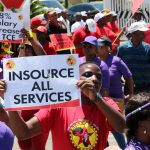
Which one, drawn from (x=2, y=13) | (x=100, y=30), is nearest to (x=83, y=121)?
(x=2, y=13)

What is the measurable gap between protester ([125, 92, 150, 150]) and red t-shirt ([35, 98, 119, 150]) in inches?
37.0

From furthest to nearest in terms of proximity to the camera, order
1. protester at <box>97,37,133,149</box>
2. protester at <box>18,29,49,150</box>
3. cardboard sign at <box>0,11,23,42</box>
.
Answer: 1. protester at <box>97,37,133,149</box>
2. cardboard sign at <box>0,11,23,42</box>
3. protester at <box>18,29,49,150</box>

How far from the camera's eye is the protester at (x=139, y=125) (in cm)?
302

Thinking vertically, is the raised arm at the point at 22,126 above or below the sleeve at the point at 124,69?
above

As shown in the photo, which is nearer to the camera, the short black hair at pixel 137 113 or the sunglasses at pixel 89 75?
the short black hair at pixel 137 113

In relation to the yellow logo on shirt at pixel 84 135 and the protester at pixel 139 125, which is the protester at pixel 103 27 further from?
the protester at pixel 139 125

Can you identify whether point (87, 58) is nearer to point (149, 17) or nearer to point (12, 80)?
point (12, 80)

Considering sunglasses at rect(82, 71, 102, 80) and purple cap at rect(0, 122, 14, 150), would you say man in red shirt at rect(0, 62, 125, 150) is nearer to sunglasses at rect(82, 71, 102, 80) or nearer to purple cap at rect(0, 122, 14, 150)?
sunglasses at rect(82, 71, 102, 80)

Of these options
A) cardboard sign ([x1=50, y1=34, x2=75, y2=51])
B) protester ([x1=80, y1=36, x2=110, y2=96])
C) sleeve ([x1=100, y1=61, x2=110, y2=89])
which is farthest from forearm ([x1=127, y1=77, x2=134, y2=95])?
cardboard sign ([x1=50, y1=34, x2=75, y2=51])

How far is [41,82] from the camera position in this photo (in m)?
3.79

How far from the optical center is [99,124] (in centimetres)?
404

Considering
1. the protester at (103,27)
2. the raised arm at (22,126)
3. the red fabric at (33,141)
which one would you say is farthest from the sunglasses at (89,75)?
the protester at (103,27)

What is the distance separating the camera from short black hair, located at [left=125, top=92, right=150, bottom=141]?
9.92 feet

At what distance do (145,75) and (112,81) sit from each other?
0.82 meters
